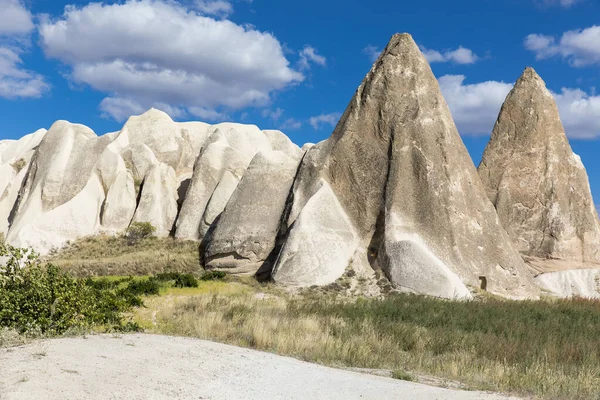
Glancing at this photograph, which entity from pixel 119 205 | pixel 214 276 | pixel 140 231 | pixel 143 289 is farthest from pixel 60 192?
pixel 143 289

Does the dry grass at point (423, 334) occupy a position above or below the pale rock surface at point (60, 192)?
→ below

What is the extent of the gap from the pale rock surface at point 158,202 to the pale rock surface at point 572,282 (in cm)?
1652

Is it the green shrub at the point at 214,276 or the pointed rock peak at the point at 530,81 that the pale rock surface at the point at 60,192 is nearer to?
the green shrub at the point at 214,276

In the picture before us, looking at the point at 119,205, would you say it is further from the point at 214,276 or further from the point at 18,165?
the point at 214,276

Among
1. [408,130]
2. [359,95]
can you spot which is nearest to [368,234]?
[408,130]

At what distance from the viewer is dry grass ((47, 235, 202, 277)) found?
2352 cm

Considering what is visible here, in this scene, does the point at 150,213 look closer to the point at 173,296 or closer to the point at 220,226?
the point at 220,226

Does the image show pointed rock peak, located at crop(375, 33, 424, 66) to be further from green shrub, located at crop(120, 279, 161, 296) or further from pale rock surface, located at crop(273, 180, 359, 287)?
green shrub, located at crop(120, 279, 161, 296)

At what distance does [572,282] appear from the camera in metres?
23.4

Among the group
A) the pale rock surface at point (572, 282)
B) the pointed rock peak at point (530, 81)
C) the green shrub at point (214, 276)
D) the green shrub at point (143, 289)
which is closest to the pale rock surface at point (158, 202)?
the green shrub at point (214, 276)

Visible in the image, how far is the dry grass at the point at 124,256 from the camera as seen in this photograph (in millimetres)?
23516

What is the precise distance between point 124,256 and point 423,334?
669 inches

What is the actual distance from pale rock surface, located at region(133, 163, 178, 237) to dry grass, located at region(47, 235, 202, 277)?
1442mm

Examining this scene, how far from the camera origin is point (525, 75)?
90.0ft
